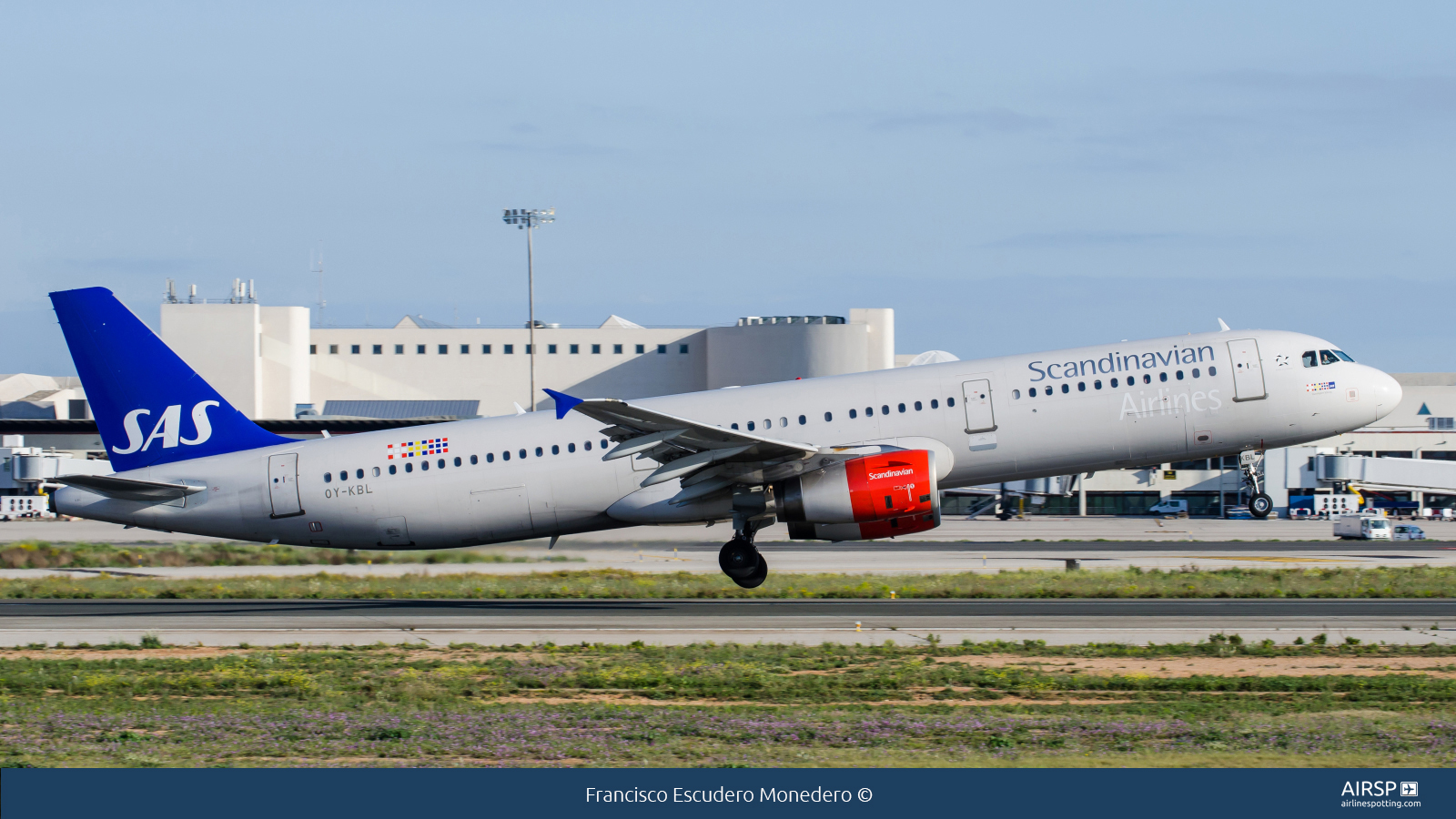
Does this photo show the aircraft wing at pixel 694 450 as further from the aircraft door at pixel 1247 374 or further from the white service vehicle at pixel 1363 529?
the white service vehicle at pixel 1363 529

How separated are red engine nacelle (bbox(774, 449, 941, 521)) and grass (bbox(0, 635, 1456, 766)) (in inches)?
203

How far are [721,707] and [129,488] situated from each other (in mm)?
17649

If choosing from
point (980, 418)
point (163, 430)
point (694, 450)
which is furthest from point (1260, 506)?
point (163, 430)

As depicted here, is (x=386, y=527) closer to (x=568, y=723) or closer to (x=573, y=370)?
(x=568, y=723)

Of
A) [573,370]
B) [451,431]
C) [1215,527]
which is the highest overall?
[573,370]

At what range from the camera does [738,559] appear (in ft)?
90.8

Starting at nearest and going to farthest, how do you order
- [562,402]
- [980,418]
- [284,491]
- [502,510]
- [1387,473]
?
1. [562,402]
2. [980,418]
3. [502,510]
4. [284,491]
5. [1387,473]

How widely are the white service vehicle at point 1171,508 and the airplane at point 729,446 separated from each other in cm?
6618

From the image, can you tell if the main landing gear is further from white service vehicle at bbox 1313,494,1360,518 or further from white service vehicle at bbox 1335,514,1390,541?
white service vehicle at bbox 1313,494,1360,518

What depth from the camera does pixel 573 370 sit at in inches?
4326

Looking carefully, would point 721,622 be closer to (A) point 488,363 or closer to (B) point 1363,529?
(B) point 1363,529

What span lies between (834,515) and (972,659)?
6.77m

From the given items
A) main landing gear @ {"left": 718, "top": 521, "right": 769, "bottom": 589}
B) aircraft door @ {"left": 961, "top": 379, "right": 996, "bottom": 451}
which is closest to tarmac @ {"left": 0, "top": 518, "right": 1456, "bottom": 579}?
main landing gear @ {"left": 718, "top": 521, "right": 769, "bottom": 589}
